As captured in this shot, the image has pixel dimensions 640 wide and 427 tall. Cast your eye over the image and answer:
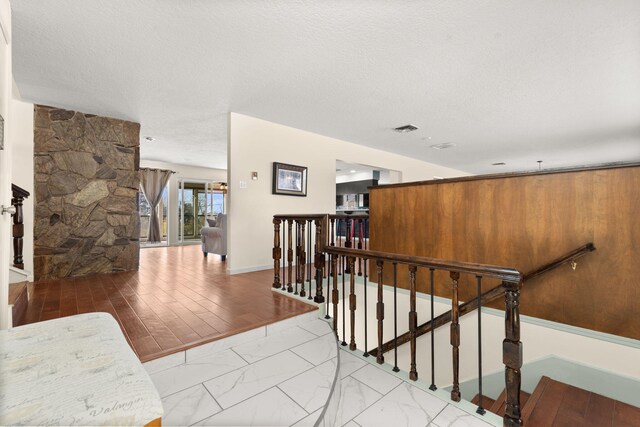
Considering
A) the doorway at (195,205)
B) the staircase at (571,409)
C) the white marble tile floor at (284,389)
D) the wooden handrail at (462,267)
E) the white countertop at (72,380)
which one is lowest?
the staircase at (571,409)

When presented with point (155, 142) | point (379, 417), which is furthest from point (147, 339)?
point (155, 142)

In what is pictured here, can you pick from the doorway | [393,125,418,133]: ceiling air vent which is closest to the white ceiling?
[393,125,418,133]: ceiling air vent

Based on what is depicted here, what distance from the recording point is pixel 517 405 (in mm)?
1479

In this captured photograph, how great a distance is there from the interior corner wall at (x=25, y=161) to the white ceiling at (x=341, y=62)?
388mm

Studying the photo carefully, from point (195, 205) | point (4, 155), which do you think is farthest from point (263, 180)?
point (195, 205)

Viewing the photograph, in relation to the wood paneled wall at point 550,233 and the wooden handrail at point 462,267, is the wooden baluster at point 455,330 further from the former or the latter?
the wood paneled wall at point 550,233

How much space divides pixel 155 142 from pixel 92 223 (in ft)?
7.90

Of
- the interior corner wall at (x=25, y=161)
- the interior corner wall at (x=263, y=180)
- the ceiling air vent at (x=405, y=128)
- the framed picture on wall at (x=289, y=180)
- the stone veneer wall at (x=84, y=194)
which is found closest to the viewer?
the interior corner wall at (x=25, y=161)

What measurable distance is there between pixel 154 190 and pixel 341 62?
7.05 meters

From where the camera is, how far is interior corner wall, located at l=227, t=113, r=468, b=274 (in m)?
4.25

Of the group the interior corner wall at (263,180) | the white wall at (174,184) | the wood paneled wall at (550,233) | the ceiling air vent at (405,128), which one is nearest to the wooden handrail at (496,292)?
the wood paneled wall at (550,233)

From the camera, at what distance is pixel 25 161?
3.72 metres

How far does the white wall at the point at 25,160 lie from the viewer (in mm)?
3670

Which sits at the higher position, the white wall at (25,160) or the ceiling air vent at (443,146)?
the ceiling air vent at (443,146)
